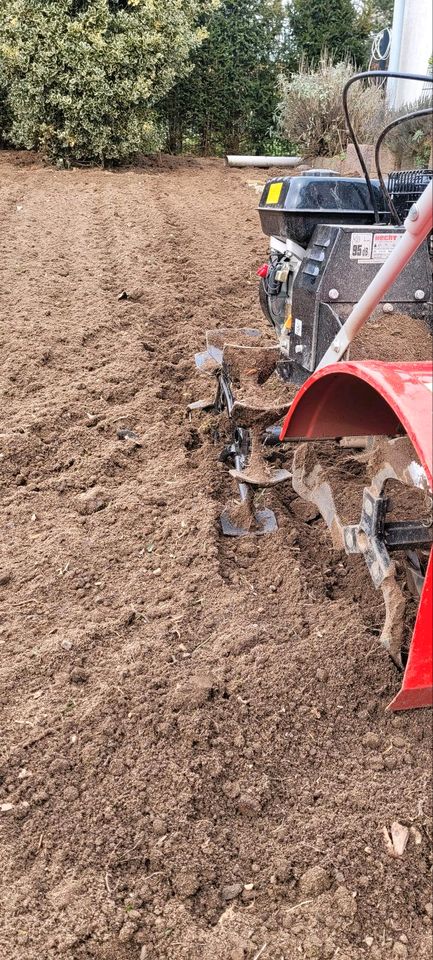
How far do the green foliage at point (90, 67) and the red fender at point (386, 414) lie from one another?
36.0 ft

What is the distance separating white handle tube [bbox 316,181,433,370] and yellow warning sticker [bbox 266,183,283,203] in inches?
53.3

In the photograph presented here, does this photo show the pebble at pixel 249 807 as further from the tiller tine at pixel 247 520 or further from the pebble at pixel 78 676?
the tiller tine at pixel 247 520

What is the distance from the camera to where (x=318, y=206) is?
11.6 ft

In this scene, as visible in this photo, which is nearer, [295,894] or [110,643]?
[295,894]

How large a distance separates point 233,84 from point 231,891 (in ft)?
53.6

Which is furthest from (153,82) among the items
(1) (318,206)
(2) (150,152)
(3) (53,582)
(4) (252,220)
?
(3) (53,582)

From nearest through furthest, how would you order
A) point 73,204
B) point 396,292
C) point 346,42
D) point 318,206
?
point 396,292
point 318,206
point 73,204
point 346,42

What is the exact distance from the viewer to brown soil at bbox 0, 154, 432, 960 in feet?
6.08

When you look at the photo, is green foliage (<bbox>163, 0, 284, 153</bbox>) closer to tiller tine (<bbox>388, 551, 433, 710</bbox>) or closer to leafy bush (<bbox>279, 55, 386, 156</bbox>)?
leafy bush (<bbox>279, 55, 386, 156</bbox>)

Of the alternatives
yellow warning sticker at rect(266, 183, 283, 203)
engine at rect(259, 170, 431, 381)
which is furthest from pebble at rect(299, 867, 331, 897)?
yellow warning sticker at rect(266, 183, 283, 203)

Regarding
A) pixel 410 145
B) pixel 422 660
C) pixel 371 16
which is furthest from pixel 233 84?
pixel 422 660

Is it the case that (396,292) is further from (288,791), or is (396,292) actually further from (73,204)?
(73,204)

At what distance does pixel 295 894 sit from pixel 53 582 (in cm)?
147

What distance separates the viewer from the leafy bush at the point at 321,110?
1271cm
